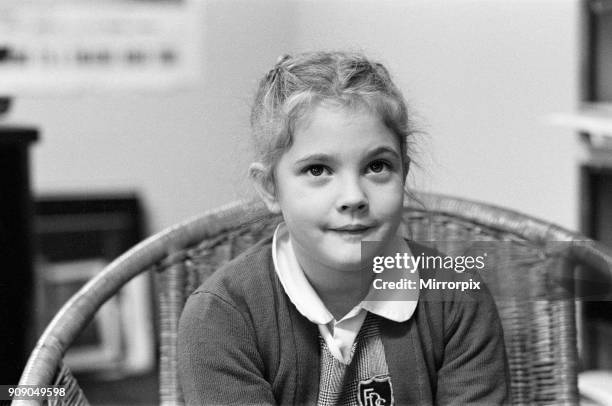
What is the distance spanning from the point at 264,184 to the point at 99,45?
6.53 ft

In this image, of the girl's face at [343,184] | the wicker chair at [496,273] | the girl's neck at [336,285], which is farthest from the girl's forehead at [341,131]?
the wicker chair at [496,273]

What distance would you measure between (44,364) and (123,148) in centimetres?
198

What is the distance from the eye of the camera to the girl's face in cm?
88

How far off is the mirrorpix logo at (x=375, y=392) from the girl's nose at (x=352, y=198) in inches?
8.1

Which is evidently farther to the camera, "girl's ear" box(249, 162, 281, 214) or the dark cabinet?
the dark cabinet

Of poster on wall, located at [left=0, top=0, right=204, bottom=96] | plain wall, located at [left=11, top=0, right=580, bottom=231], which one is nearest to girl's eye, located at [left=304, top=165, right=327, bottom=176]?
plain wall, located at [left=11, top=0, right=580, bottom=231]

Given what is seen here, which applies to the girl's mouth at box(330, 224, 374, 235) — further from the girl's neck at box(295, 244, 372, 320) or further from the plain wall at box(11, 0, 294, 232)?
the plain wall at box(11, 0, 294, 232)

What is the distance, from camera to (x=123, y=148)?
9.25 ft

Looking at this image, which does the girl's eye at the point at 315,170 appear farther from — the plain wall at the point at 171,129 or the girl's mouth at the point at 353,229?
the plain wall at the point at 171,129

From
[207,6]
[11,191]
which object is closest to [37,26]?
[207,6]

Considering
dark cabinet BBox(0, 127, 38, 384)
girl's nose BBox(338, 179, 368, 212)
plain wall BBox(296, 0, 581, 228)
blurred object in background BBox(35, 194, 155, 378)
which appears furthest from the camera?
blurred object in background BBox(35, 194, 155, 378)

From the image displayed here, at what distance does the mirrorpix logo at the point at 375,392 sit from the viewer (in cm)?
94

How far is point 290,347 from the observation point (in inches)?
37.0

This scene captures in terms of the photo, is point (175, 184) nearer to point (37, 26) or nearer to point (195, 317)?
point (37, 26)
